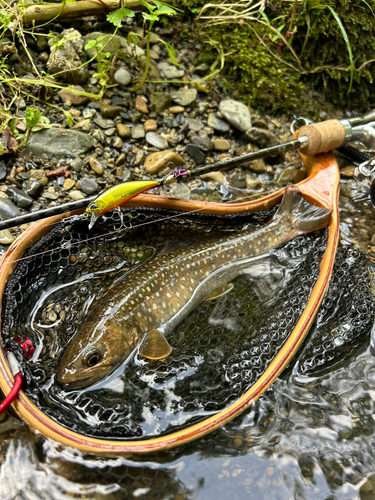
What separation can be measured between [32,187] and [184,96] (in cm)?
197

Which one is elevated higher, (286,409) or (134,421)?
(134,421)

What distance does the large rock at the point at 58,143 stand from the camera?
3811 millimetres

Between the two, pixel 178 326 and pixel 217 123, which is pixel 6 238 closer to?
pixel 178 326

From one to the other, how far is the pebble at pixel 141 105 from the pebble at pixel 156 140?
27 centimetres

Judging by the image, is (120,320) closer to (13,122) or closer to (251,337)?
(251,337)

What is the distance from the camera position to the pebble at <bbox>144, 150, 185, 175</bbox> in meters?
4.05

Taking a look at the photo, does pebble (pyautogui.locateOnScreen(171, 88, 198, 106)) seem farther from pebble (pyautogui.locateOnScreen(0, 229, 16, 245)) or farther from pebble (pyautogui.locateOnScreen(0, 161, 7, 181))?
pebble (pyautogui.locateOnScreen(0, 229, 16, 245))

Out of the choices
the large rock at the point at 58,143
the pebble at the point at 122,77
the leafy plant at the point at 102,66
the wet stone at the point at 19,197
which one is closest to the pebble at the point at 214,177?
the large rock at the point at 58,143

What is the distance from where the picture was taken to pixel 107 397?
2.73 metres

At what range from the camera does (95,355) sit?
2701mm

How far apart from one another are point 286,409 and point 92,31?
4120mm

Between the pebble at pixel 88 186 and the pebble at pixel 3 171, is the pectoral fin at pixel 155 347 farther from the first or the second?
the pebble at pixel 3 171

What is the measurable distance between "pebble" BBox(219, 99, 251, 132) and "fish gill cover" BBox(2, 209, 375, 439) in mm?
1298

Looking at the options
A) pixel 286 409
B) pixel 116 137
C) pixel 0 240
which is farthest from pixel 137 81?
pixel 286 409
